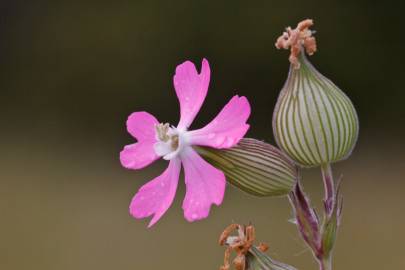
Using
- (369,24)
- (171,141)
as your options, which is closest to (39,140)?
(369,24)

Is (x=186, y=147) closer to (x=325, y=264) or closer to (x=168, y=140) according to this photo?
(x=168, y=140)

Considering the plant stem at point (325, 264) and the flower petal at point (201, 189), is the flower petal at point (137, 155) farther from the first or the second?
the plant stem at point (325, 264)

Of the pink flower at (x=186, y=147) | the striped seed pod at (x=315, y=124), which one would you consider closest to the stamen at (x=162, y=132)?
the pink flower at (x=186, y=147)

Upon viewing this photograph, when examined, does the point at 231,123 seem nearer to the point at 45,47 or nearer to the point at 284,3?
the point at 284,3

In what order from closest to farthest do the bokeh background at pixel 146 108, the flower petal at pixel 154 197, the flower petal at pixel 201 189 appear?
the flower petal at pixel 201 189, the flower petal at pixel 154 197, the bokeh background at pixel 146 108

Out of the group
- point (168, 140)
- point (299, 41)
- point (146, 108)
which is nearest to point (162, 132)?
point (168, 140)
